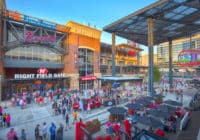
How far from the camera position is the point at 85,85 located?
146 ft

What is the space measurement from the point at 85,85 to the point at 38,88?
1268 centimetres

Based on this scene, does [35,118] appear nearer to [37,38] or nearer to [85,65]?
[37,38]

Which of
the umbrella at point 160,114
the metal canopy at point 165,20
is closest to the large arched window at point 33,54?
the metal canopy at point 165,20

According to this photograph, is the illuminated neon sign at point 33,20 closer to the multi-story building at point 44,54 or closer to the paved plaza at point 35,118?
the multi-story building at point 44,54

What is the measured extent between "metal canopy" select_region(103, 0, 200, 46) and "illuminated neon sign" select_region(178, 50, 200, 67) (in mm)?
5915

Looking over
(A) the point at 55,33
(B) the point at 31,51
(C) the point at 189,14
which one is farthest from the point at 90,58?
(C) the point at 189,14

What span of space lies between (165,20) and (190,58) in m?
7.85

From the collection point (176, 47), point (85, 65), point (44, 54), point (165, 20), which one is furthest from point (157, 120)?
point (176, 47)

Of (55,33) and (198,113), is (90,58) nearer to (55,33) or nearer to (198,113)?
(55,33)

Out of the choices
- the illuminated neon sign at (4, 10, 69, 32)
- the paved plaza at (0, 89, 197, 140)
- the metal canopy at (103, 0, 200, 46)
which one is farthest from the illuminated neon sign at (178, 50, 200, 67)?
the illuminated neon sign at (4, 10, 69, 32)

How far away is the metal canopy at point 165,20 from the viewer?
26.1 metres

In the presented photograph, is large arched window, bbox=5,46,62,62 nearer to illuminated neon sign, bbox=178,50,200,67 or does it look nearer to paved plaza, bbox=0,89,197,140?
paved plaza, bbox=0,89,197,140

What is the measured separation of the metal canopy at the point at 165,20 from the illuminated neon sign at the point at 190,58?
5915mm

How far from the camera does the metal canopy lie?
26.1m
